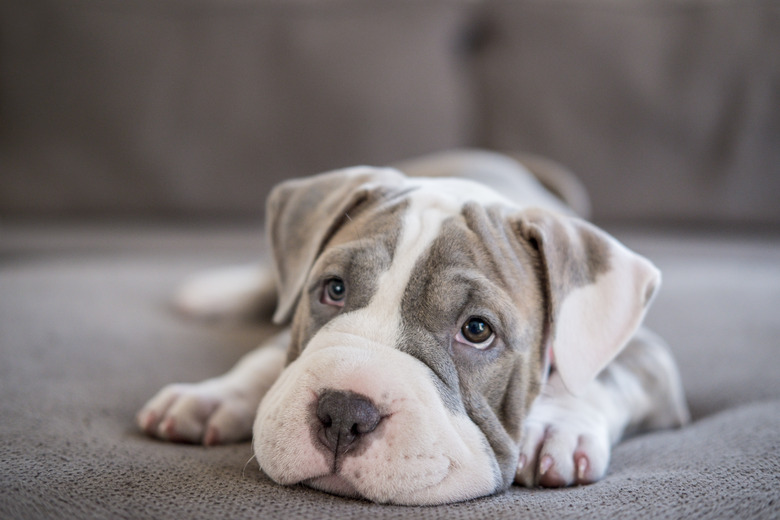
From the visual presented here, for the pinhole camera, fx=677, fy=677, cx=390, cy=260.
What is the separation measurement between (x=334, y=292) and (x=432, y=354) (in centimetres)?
37

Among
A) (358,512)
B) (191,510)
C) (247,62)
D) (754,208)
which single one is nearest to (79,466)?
(191,510)

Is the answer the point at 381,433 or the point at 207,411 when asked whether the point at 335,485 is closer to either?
the point at 381,433

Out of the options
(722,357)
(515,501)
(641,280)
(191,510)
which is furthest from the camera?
(722,357)

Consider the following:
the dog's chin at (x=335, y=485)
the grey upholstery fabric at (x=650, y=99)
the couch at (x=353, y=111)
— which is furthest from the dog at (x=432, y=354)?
the grey upholstery fabric at (x=650, y=99)

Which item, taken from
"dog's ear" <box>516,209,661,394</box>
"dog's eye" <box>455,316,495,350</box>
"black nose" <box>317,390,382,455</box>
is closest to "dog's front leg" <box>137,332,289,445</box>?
"black nose" <box>317,390,382,455</box>

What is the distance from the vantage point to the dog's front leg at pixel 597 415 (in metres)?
1.80

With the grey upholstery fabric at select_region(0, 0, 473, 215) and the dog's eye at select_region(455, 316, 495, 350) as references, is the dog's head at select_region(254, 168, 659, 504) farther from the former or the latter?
the grey upholstery fabric at select_region(0, 0, 473, 215)

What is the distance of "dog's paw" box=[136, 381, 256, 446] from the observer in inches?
78.6

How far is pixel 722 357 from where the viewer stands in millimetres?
2941

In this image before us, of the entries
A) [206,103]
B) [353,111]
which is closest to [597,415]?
[353,111]

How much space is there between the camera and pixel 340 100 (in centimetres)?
457

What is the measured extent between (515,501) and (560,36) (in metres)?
3.89

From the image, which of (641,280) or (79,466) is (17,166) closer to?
(79,466)

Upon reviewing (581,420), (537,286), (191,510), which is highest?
(537,286)
